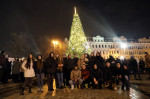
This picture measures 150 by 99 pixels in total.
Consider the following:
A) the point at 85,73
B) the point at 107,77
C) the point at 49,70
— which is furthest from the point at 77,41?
the point at 49,70

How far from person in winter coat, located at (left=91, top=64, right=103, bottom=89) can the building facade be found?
2852 inches

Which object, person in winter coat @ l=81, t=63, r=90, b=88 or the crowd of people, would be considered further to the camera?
person in winter coat @ l=81, t=63, r=90, b=88

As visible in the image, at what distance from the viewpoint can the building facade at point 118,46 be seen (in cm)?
8288

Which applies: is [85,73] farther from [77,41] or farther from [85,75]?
[77,41]

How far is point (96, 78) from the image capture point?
29.6ft

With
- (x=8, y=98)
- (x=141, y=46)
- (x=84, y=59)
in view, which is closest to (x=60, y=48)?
(x=84, y=59)

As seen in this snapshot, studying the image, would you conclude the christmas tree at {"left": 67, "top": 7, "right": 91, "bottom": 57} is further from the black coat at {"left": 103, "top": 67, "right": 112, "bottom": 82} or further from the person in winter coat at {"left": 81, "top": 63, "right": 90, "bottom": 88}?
the black coat at {"left": 103, "top": 67, "right": 112, "bottom": 82}

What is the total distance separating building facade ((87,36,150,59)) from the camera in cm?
8288

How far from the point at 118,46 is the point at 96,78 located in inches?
3213

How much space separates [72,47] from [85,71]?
1950 centimetres

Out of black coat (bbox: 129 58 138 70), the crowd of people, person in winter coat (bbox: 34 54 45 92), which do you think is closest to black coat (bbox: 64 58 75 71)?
the crowd of people

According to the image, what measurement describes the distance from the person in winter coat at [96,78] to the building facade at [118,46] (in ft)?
238

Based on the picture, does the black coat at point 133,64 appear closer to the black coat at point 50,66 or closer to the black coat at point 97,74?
the black coat at point 97,74

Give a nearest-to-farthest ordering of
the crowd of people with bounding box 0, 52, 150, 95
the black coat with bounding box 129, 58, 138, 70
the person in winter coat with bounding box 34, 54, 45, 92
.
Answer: the crowd of people with bounding box 0, 52, 150, 95, the person in winter coat with bounding box 34, 54, 45, 92, the black coat with bounding box 129, 58, 138, 70
